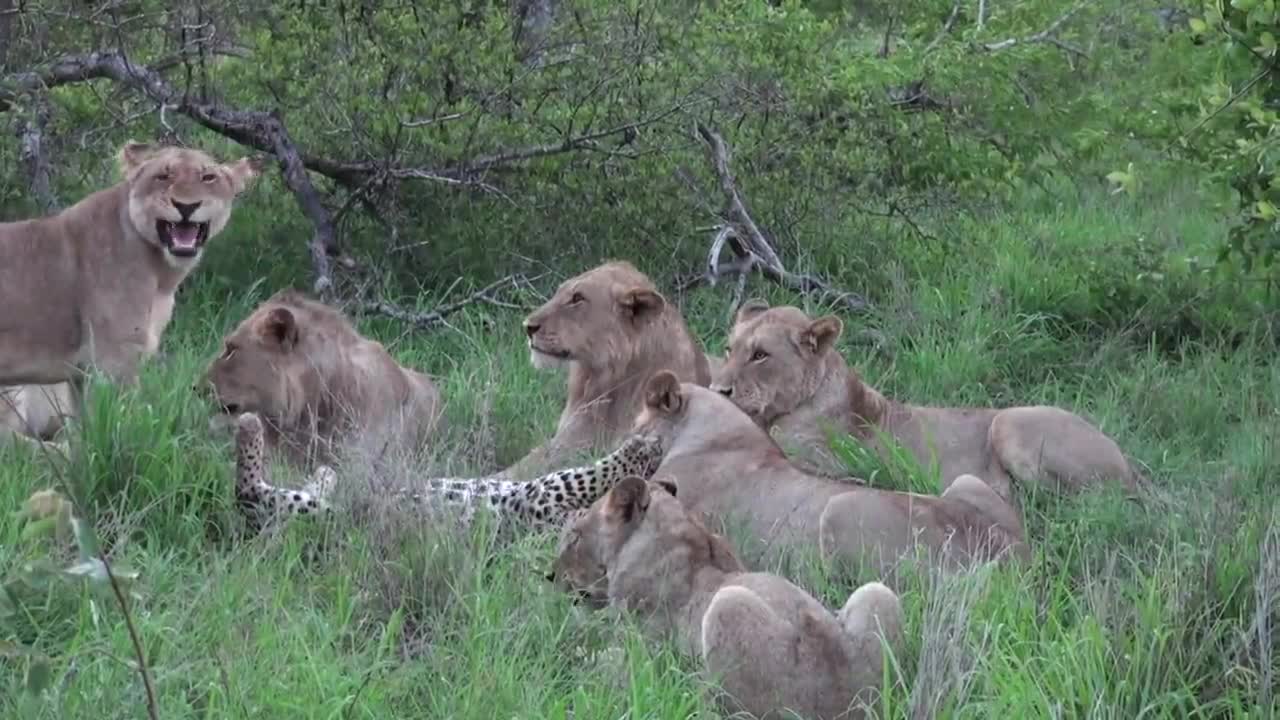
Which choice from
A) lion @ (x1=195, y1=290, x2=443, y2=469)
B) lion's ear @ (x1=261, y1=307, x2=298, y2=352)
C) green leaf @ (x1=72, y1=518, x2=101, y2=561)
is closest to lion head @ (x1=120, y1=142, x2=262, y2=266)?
lion @ (x1=195, y1=290, x2=443, y2=469)

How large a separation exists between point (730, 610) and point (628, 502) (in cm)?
74

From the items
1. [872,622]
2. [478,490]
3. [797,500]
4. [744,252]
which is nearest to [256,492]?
[478,490]

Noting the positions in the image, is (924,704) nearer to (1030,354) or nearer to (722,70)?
(1030,354)

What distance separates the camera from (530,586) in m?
5.17

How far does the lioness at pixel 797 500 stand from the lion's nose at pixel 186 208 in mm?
1950

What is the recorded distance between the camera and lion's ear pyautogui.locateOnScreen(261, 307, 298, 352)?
6746 mm

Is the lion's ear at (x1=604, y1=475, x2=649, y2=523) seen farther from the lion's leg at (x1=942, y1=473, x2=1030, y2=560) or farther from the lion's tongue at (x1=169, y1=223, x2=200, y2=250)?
the lion's tongue at (x1=169, y1=223, x2=200, y2=250)

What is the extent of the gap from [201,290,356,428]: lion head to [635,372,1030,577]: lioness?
45.9 inches

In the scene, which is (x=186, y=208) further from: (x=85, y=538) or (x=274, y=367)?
(x=85, y=538)

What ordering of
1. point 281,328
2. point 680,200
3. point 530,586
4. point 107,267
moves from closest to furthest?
point 530,586 < point 281,328 < point 107,267 < point 680,200

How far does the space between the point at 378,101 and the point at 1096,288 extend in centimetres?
332

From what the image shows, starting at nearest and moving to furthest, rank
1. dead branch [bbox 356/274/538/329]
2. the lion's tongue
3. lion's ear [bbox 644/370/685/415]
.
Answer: lion's ear [bbox 644/370/685/415], the lion's tongue, dead branch [bbox 356/274/538/329]

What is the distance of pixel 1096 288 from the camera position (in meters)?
9.19

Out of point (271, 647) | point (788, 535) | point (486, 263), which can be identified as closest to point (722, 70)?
point (486, 263)
